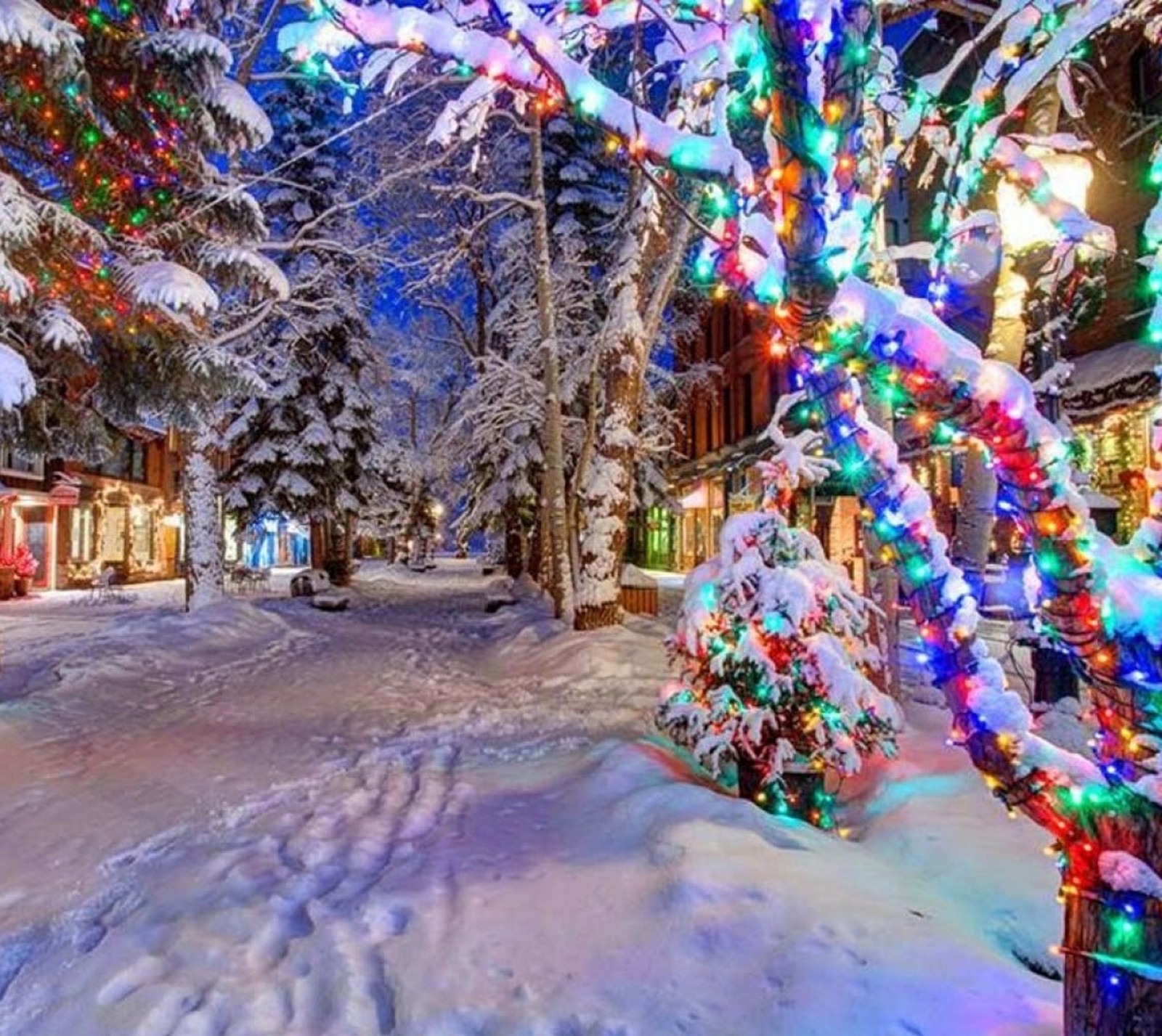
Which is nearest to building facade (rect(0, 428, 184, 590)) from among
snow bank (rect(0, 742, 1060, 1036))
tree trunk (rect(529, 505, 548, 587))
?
tree trunk (rect(529, 505, 548, 587))

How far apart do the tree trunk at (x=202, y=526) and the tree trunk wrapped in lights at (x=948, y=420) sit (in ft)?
51.7

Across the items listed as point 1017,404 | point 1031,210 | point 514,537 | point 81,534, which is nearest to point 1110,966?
point 1017,404

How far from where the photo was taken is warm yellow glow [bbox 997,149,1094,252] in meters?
4.77

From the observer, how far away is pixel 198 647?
1351cm

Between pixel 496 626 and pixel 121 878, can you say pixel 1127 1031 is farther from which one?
pixel 496 626

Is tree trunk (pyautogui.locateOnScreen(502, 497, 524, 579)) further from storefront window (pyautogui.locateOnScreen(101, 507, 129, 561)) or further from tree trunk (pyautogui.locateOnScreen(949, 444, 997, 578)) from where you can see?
storefront window (pyautogui.locateOnScreen(101, 507, 129, 561))

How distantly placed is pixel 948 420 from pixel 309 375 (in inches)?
996

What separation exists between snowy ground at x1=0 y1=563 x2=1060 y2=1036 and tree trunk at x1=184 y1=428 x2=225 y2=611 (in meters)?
9.24

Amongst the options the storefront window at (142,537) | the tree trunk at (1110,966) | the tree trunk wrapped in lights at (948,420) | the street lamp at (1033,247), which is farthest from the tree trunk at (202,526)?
the storefront window at (142,537)

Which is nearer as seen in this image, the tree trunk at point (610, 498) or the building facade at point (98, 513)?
the tree trunk at point (610, 498)

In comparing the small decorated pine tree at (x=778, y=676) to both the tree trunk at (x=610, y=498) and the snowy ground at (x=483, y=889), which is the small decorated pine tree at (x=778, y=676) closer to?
the snowy ground at (x=483, y=889)

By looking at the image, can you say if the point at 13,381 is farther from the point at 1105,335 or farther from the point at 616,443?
the point at 1105,335

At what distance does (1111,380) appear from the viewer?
14.9 metres

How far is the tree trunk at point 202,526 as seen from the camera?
17.1 m
